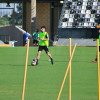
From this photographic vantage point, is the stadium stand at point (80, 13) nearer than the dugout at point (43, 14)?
Yes

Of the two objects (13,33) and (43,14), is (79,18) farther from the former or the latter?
(13,33)

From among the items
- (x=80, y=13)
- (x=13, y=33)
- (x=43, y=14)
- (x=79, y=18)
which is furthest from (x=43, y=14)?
(x=79, y=18)

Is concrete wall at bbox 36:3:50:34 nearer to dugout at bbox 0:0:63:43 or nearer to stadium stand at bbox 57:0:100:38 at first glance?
dugout at bbox 0:0:63:43

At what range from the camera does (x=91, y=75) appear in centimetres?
1939

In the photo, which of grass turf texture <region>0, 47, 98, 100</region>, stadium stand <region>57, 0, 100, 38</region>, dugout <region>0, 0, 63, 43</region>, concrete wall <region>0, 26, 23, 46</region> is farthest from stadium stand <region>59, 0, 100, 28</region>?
grass turf texture <region>0, 47, 98, 100</region>

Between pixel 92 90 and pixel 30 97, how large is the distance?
231 cm

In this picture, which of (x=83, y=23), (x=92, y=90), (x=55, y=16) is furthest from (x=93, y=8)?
(x=92, y=90)

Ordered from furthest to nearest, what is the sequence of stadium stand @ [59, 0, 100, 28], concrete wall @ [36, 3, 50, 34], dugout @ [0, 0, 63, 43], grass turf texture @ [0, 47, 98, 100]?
concrete wall @ [36, 3, 50, 34] < dugout @ [0, 0, 63, 43] < stadium stand @ [59, 0, 100, 28] < grass turf texture @ [0, 47, 98, 100]

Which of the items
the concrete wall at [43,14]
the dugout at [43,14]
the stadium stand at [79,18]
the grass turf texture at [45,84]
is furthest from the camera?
the concrete wall at [43,14]

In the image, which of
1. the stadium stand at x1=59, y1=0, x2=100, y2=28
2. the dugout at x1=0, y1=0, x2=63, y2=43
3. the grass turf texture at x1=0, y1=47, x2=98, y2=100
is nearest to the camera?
the grass turf texture at x1=0, y1=47, x2=98, y2=100

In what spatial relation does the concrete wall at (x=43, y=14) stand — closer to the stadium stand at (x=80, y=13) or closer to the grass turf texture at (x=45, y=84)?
the stadium stand at (x=80, y=13)

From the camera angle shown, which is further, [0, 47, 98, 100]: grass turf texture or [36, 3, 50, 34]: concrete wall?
[36, 3, 50, 34]: concrete wall

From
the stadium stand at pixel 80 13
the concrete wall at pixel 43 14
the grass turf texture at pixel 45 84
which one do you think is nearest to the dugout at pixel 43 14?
the concrete wall at pixel 43 14

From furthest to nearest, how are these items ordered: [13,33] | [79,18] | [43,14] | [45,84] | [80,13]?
[13,33] → [43,14] → [80,13] → [79,18] → [45,84]
